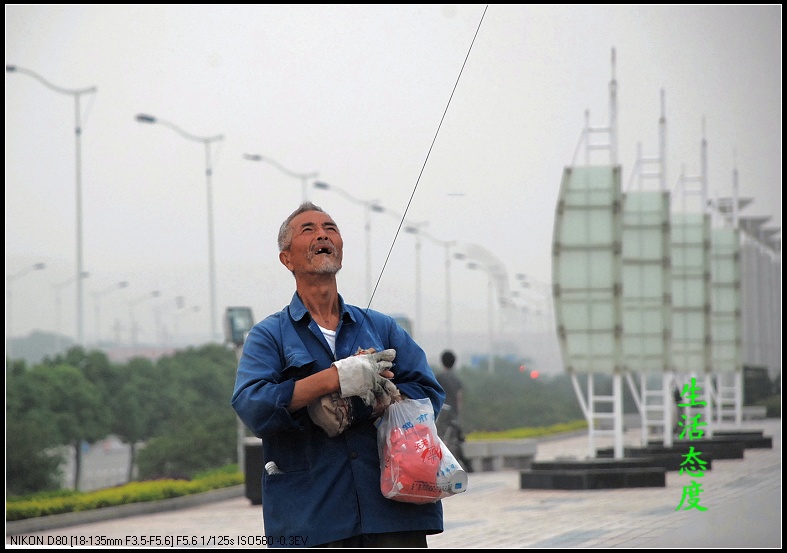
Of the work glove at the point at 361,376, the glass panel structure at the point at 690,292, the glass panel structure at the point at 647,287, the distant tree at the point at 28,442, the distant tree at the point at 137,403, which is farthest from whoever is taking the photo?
the distant tree at the point at 137,403

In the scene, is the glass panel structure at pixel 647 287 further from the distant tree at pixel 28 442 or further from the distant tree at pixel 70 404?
the distant tree at pixel 70 404

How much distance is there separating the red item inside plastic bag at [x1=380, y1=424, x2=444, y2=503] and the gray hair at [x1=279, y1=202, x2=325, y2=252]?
63 cm

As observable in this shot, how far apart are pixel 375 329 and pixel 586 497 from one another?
28.6 feet

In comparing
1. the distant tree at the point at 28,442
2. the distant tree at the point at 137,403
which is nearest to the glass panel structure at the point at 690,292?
the distant tree at the point at 28,442

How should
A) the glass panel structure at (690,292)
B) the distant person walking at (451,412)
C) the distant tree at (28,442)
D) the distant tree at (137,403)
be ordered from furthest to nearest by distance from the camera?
the distant tree at (137,403) → the distant tree at (28,442) → the glass panel structure at (690,292) → the distant person walking at (451,412)

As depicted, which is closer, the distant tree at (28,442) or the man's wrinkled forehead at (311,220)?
the man's wrinkled forehead at (311,220)

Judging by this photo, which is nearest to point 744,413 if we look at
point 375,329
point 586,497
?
point 586,497

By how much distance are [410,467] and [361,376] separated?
30cm

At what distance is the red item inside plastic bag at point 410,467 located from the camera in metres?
3.40

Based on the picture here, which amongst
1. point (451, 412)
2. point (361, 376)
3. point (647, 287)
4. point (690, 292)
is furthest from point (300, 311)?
point (690, 292)

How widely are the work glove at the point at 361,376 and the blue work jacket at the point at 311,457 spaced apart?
0.43 feet

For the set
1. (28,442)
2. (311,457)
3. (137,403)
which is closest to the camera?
(311,457)

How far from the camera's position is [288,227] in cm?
366

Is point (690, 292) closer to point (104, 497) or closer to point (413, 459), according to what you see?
point (104, 497)
